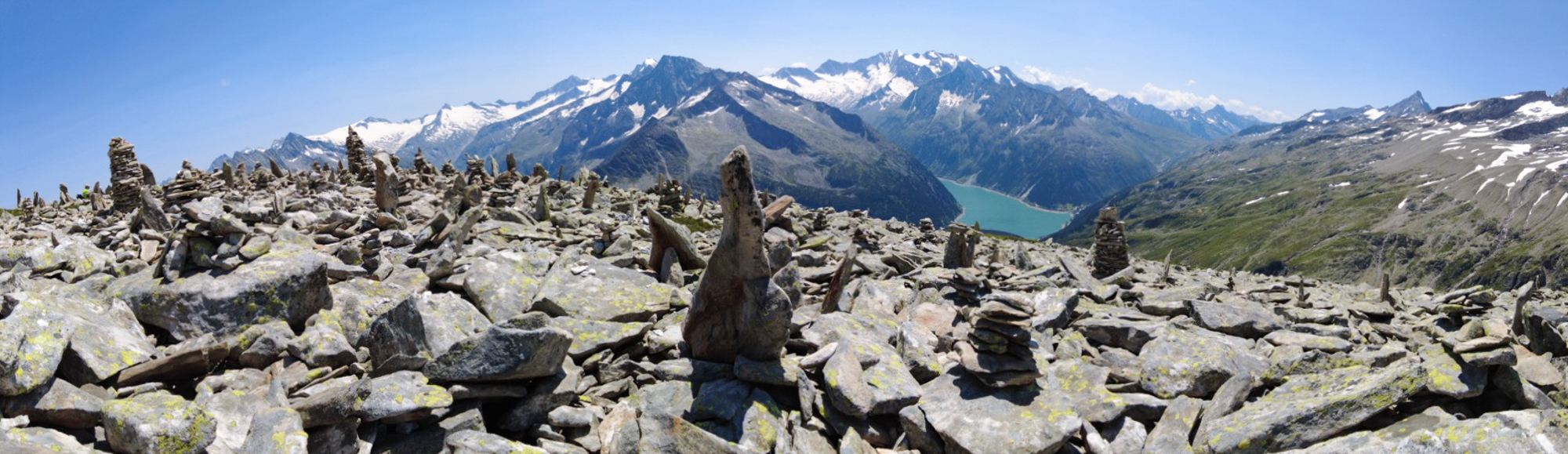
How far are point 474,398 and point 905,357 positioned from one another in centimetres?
770

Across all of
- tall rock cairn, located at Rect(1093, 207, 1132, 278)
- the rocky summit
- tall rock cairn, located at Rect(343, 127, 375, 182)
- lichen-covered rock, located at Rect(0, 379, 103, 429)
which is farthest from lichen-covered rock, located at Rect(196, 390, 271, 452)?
tall rock cairn, located at Rect(343, 127, 375, 182)

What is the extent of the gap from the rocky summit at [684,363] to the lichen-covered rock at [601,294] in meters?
0.08

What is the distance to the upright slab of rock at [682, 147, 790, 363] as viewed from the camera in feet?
37.2

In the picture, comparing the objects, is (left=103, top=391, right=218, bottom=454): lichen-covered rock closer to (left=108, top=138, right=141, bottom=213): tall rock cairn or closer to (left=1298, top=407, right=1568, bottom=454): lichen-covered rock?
(left=1298, top=407, right=1568, bottom=454): lichen-covered rock

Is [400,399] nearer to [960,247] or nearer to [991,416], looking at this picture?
[991,416]

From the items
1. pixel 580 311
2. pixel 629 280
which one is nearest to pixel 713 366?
pixel 580 311

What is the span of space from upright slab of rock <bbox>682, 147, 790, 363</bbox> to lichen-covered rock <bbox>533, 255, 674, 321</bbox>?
2.35 m

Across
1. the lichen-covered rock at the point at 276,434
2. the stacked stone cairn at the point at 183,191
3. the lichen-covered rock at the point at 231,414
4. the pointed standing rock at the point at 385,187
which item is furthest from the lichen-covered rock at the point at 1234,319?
the stacked stone cairn at the point at 183,191

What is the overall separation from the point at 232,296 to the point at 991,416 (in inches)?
510

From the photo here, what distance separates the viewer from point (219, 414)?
26.1 feet

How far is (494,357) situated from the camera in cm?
920

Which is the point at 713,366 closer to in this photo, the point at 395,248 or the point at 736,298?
the point at 736,298

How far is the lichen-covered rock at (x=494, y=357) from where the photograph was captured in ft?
29.9

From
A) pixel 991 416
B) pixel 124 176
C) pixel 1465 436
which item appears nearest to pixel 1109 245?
pixel 1465 436
